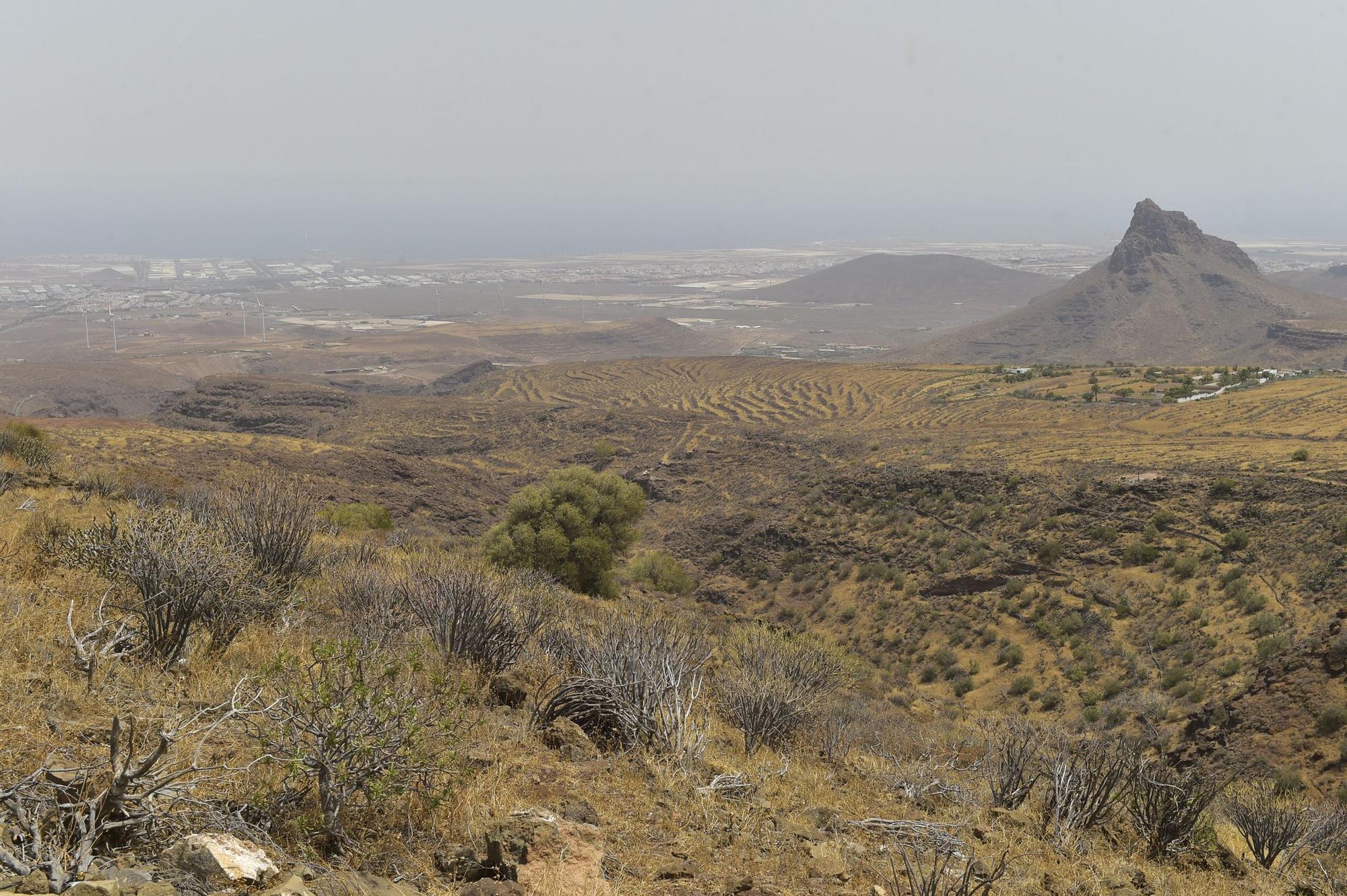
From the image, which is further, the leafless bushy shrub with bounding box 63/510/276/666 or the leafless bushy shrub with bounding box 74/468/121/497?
the leafless bushy shrub with bounding box 74/468/121/497

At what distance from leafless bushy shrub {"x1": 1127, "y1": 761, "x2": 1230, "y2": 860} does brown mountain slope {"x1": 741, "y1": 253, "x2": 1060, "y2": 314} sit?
6569 inches

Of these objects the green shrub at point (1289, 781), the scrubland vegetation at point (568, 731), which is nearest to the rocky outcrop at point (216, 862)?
the scrubland vegetation at point (568, 731)

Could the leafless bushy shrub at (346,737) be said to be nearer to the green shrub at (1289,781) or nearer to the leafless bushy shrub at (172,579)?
the leafless bushy shrub at (172,579)

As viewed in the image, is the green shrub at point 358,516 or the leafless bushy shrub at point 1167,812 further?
the green shrub at point 358,516

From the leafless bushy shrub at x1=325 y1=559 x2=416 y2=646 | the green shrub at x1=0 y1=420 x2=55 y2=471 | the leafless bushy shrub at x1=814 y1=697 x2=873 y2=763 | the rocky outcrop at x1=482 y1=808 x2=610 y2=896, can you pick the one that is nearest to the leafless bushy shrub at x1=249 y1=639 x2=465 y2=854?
the rocky outcrop at x1=482 y1=808 x2=610 y2=896

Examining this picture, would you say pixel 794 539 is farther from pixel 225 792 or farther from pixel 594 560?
pixel 225 792

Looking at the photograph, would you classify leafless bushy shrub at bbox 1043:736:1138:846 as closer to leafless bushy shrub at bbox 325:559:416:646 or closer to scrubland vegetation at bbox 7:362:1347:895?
scrubland vegetation at bbox 7:362:1347:895

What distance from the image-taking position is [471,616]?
25.1ft

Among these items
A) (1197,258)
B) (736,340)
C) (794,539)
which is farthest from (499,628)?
(1197,258)

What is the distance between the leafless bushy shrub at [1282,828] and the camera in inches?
278

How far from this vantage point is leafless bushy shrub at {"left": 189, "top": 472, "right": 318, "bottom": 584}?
8289mm

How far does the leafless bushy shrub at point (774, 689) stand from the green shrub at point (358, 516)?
43.8 feet

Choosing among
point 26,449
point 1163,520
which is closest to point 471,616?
point 26,449

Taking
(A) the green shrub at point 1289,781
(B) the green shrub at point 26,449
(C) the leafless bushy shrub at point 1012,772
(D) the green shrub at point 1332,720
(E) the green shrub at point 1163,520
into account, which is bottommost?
(A) the green shrub at point 1289,781
